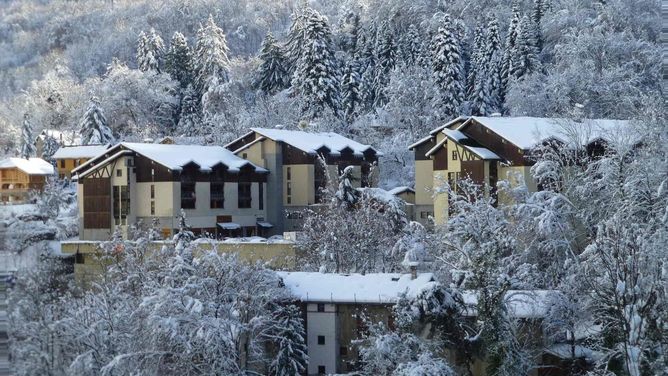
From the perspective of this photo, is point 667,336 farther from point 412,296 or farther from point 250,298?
point 250,298

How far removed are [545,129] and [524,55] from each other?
18068mm

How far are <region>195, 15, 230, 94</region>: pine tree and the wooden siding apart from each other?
746 inches

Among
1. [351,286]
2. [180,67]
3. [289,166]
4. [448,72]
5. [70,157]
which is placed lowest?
[351,286]

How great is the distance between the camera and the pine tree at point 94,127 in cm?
5038

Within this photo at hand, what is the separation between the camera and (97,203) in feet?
132

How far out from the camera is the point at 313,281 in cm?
2733

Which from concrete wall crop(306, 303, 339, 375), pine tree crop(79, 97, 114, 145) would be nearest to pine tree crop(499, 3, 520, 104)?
pine tree crop(79, 97, 114, 145)

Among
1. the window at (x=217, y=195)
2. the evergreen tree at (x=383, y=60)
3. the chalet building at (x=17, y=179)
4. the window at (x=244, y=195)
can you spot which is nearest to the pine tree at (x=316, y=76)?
the evergreen tree at (x=383, y=60)

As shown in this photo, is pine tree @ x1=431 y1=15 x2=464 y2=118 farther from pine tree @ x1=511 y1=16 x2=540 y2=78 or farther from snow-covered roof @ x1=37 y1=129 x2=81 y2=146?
snow-covered roof @ x1=37 y1=129 x2=81 y2=146

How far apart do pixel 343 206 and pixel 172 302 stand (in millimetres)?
13334

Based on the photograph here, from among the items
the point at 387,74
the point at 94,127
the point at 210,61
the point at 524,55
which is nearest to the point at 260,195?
the point at 94,127

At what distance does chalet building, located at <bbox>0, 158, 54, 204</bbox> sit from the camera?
14625 mm

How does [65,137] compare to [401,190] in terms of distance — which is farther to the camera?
[65,137]

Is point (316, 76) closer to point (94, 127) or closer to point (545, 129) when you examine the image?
point (94, 127)
